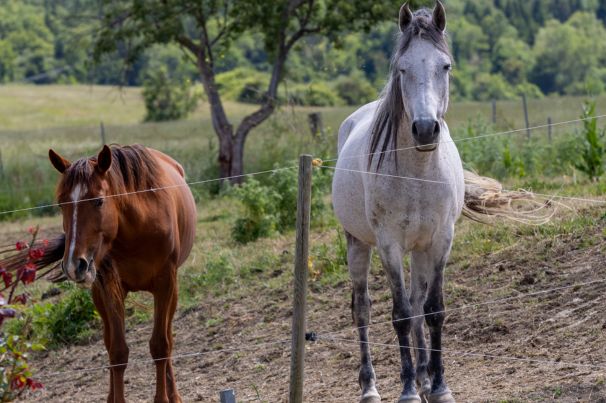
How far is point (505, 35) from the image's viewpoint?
74312 millimetres

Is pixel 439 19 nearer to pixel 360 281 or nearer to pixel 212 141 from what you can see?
pixel 360 281

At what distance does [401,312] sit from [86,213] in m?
2.02

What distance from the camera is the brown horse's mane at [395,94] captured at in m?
5.50

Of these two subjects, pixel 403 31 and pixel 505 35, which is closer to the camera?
pixel 403 31

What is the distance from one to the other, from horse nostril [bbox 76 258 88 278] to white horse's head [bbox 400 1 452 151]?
209 centimetres

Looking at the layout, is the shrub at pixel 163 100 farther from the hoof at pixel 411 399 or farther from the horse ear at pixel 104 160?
the hoof at pixel 411 399

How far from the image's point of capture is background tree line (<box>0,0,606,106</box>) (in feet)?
175

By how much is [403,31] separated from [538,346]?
248cm

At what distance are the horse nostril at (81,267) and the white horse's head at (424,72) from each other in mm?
2090

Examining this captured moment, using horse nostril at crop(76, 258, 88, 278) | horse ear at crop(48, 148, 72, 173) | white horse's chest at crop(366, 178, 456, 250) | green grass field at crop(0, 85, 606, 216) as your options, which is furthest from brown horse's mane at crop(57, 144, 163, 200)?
green grass field at crop(0, 85, 606, 216)

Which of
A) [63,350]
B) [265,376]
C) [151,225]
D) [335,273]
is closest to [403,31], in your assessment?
[151,225]

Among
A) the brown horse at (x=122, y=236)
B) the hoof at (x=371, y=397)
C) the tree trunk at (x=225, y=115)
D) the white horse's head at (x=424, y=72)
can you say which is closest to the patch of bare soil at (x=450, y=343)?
the hoof at (x=371, y=397)

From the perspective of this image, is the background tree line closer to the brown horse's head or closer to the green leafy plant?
the green leafy plant

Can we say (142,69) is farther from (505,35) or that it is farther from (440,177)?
(440,177)
